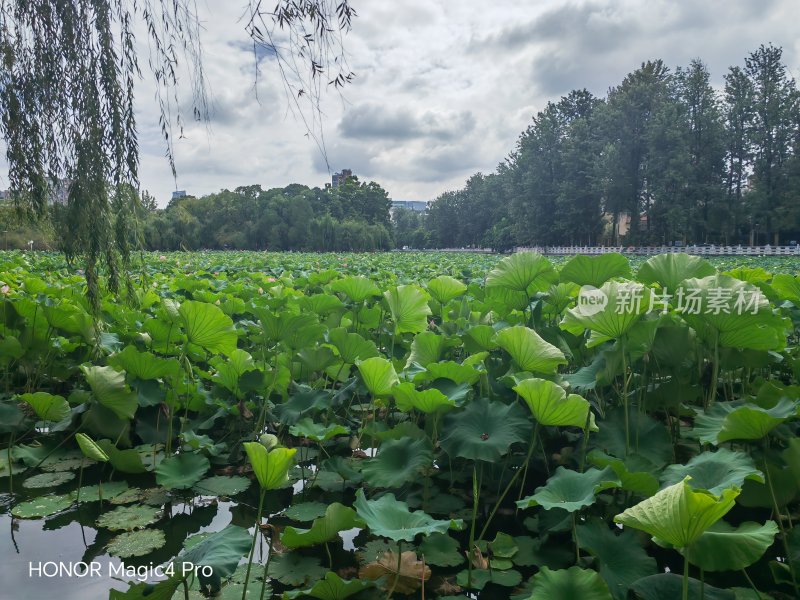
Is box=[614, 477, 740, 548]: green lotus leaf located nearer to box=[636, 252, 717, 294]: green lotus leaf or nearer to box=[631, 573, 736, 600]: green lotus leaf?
box=[631, 573, 736, 600]: green lotus leaf

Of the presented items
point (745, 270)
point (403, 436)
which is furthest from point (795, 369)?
point (403, 436)

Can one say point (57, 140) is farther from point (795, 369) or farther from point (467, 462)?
point (795, 369)

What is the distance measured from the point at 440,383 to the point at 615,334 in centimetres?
49

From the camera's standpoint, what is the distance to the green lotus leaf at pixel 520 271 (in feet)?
6.65

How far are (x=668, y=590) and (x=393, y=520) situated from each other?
54 cm

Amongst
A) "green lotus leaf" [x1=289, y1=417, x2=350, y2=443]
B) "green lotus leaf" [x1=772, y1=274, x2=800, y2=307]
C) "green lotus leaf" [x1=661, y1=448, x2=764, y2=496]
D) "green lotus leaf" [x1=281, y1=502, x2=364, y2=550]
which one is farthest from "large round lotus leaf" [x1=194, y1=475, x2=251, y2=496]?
"green lotus leaf" [x1=772, y1=274, x2=800, y2=307]

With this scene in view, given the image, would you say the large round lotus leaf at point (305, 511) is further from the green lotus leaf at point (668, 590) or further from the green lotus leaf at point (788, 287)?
the green lotus leaf at point (788, 287)

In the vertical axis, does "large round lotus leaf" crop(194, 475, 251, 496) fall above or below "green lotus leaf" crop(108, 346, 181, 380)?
below

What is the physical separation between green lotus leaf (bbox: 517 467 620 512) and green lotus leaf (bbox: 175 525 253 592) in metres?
0.56

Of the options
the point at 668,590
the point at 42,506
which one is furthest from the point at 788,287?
the point at 42,506

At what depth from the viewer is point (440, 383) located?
1.61 m

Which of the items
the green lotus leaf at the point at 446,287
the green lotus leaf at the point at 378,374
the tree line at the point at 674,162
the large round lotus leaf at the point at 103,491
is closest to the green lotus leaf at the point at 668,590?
the green lotus leaf at the point at 378,374

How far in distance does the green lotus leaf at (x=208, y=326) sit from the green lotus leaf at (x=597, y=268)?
46.3 inches

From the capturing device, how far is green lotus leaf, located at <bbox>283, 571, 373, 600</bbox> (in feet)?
3.45
